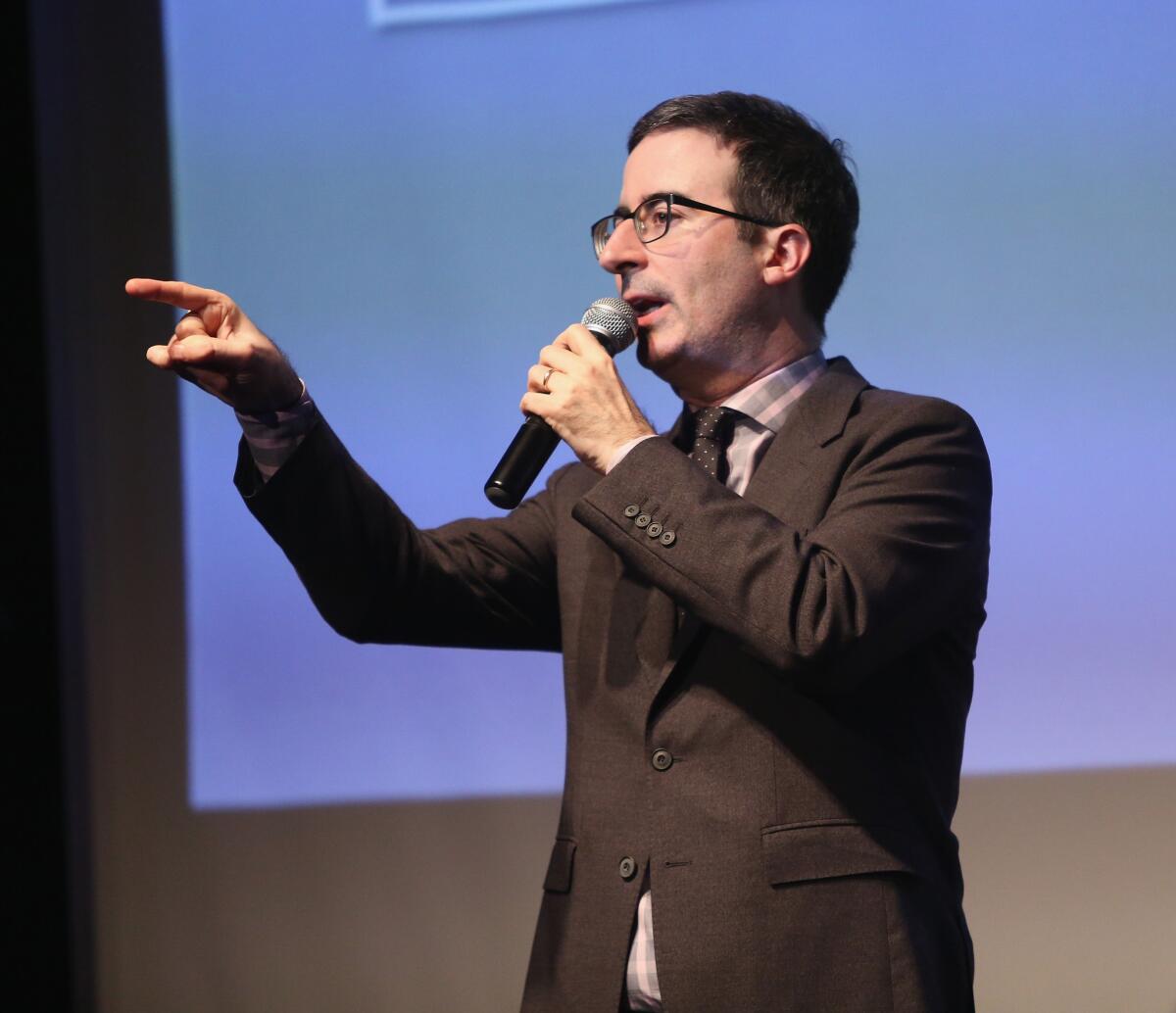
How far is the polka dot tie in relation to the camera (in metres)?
1.59

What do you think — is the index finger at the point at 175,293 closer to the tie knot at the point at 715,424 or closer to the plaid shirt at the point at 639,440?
the plaid shirt at the point at 639,440

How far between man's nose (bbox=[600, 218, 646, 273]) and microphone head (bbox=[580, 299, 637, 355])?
0.07 m

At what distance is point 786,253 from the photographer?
68.9 inches

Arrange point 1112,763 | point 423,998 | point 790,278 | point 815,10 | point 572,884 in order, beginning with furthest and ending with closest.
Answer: point 423,998, point 815,10, point 1112,763, point 790,278, point 572,884

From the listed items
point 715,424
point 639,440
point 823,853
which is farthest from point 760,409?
point 823,853

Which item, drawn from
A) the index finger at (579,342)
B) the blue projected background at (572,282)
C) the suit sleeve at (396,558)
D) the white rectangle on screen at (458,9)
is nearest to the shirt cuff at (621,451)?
the index finger at (579,342)

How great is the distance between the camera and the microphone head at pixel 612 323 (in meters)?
1.60

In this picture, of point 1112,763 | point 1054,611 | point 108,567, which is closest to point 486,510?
point 108,567

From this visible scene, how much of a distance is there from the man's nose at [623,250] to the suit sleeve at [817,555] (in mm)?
400

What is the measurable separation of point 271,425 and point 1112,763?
164 cm

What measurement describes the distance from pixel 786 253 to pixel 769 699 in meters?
0.64

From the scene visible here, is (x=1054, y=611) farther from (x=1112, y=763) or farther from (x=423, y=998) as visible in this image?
(x=423, y=998)

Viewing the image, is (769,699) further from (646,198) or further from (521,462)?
(646,198)

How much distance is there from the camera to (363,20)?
276cm
